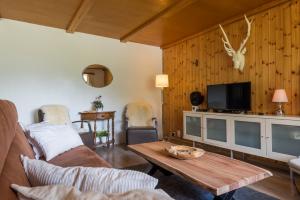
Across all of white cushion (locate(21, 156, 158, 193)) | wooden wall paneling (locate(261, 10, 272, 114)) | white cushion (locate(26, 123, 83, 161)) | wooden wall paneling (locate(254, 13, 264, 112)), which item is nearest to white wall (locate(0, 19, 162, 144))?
white cushion (locate(26, 123, 83, 161))

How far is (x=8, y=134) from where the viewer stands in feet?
3.61

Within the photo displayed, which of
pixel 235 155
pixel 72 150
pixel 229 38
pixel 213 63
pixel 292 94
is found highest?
pixel 229 38

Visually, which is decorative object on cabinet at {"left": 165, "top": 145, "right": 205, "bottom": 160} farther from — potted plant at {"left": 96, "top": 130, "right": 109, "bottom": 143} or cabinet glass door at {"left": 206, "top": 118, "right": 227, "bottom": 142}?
potted plant at {"left": 96, "top": 130, "right": 109, "bottom": 143}

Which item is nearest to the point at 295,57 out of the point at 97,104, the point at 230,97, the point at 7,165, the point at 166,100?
the point at 230,97

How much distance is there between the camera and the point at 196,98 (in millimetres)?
4242

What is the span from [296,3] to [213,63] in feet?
5.12

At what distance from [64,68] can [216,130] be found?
3204mm

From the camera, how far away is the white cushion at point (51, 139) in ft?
6.45

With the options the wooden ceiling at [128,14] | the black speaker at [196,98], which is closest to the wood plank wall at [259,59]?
the black speaker at [196,98]

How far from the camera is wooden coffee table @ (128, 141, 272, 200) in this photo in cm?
147

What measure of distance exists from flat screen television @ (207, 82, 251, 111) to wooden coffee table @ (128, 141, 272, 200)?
156 centimetres

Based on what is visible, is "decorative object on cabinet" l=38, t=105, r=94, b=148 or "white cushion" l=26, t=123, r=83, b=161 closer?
"white cushion" l=26, t=123, r=83, b=161

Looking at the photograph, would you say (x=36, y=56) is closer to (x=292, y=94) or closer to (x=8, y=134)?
(x=8, y=134)

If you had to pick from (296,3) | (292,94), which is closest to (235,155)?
(292,94)
